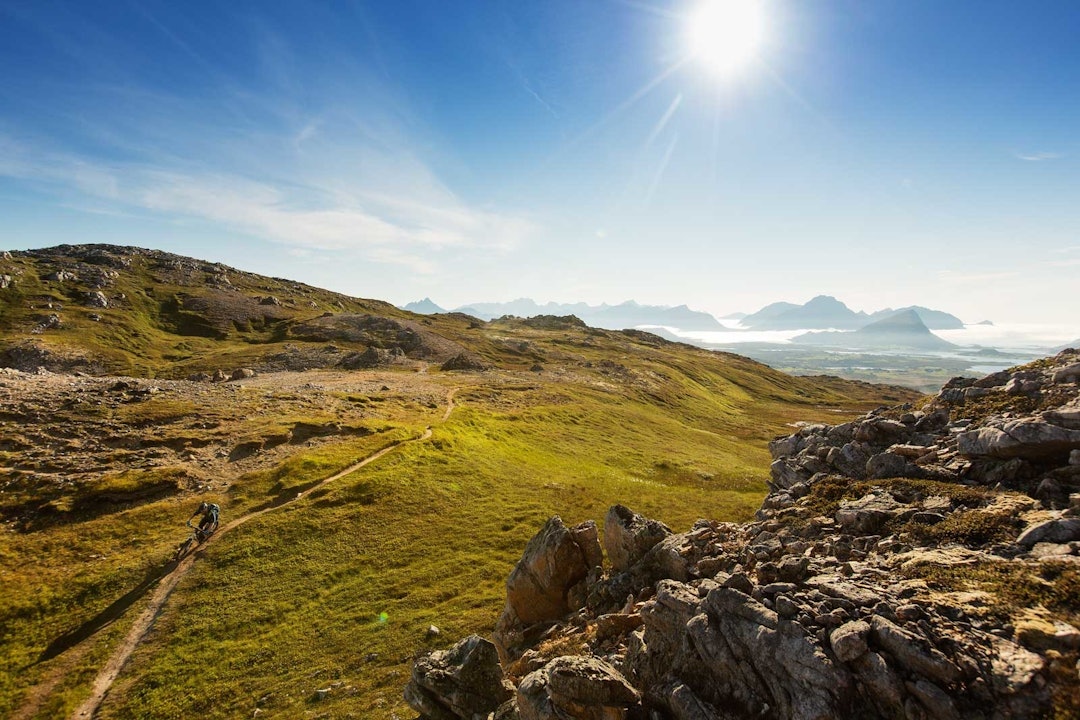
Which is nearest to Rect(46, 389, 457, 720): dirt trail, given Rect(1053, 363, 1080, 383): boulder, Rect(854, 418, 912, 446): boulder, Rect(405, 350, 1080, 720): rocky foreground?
Rect(405, 350, 1080, 720): rocky foreground

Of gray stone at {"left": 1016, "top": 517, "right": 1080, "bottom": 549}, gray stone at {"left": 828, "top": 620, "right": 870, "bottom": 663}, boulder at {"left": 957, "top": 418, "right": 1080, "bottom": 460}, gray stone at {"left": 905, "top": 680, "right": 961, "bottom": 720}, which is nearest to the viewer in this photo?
gray stone at {"left": 905, "top": 680, "right": 961, "bottom": 720}

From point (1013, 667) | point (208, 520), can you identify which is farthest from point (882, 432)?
point (208, 520)

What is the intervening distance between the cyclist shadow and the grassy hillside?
12cm

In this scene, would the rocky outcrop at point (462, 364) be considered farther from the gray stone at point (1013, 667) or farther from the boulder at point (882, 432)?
the gray stone at point (1013, 667)

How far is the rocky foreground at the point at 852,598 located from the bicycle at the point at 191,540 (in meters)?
26.5

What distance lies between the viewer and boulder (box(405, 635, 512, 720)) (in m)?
17.2

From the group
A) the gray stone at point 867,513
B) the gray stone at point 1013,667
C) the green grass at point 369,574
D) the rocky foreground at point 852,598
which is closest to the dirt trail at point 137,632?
the green grass at point 369,574

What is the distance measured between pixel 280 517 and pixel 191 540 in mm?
6204

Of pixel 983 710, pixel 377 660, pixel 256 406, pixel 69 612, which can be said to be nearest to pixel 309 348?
pixel 256 406

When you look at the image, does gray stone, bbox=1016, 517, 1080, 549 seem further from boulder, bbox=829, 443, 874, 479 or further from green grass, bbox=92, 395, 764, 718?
Answer: green grass, bbox=92, 395, 764, 718

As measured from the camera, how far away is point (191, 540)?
35281mm

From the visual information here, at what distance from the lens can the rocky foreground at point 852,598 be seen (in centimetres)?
1113

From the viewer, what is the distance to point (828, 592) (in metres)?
14.1

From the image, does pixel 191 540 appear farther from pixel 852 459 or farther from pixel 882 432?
pixel 882 432
